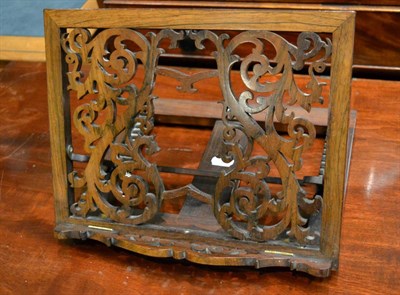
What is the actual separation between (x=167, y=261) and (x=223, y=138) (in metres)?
0.21

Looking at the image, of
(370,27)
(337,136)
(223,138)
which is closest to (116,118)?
(223,138)

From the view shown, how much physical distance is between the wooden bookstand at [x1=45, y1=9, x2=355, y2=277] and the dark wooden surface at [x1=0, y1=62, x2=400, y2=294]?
36 mm

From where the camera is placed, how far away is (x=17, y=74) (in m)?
1.91

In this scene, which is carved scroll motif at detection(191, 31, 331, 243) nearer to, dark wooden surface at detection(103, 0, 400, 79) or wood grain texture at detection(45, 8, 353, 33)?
wood grain texture at detection(45, 8, 353, 33)

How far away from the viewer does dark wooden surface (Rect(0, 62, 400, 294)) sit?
1222 mm

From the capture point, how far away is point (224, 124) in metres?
1.21

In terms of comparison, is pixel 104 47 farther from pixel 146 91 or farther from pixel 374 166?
pixel 374 166

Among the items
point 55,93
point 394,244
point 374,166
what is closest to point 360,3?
point 374,166

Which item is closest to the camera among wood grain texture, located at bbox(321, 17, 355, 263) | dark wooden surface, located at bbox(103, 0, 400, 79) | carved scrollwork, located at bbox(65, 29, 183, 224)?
wood grain texture, located at bbox(321, 17, 355, 263)

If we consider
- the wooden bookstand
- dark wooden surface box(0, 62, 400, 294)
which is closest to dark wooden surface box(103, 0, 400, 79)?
dark wooden surface box(0, 62, 400, 294)

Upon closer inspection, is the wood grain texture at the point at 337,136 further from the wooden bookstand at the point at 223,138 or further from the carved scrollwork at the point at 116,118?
the carved scrollwork at the point at 116,118

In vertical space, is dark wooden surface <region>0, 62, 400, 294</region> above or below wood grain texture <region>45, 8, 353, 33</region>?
below

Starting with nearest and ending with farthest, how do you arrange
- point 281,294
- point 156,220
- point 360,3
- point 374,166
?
1. point 281,294
2. point 156,220
3. point 374,166
4. point 360,3

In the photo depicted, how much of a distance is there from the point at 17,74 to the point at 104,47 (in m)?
0.72
